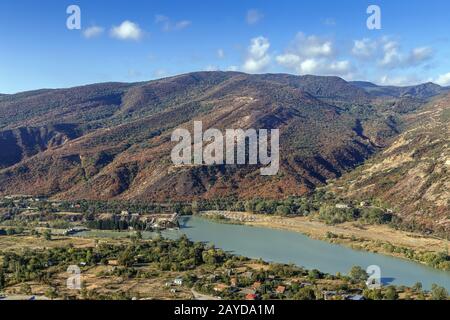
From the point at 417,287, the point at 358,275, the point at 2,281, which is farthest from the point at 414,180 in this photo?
the point at 2,281

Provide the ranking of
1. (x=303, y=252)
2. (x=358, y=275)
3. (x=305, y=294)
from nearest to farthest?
(x=305, y=294), (x=358, y=275), (x=303, y=252)

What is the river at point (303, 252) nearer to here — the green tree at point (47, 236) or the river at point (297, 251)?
the river at point (297, 251)

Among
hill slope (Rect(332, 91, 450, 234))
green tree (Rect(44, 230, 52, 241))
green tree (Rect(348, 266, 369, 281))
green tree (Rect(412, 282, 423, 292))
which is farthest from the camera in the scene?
hill slope (Rect(332, 91, 450, 234))

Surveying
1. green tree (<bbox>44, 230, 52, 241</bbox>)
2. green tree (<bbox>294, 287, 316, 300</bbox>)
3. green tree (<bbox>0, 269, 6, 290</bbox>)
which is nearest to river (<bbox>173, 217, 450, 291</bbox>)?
green tree (<bbox>294, 287, 316, 300</bbox>)

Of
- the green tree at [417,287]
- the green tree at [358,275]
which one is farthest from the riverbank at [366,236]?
the green tree at [358,275]

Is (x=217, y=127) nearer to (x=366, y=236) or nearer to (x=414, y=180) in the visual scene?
(x=414, y=180)

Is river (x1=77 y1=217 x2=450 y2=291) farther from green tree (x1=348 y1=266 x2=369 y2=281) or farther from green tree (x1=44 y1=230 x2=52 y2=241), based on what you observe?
green tree (x1=44 y1=230 x2=52 y2=241)

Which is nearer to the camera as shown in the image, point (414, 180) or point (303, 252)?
point (303, 252)
